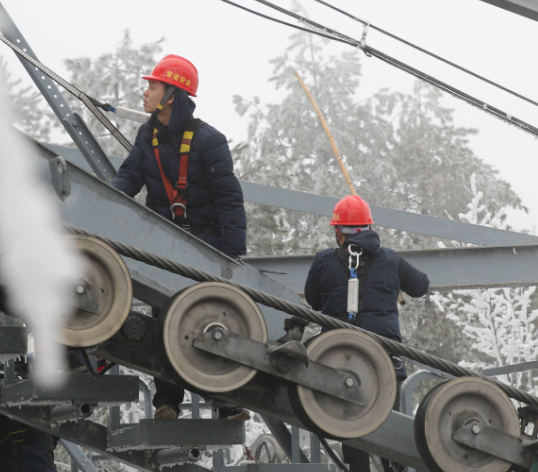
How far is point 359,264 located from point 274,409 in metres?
1.16

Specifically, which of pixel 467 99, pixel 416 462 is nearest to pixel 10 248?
pixel 416 462

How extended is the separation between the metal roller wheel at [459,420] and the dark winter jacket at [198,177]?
1515mm

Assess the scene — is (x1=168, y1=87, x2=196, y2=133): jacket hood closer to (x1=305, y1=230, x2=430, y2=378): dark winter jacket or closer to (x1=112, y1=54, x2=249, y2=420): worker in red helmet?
(x1=112, y1=54, x2=249, y2=420): worker in red helmet

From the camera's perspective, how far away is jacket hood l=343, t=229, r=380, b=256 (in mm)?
5602

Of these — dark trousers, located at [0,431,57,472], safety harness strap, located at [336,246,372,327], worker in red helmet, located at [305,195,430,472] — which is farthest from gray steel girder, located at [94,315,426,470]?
dark trousers, located at [0,431,57,472]

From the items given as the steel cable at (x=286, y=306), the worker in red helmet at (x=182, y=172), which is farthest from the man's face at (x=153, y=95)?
the steel cable at (x=286, y=306)

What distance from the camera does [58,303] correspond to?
420 cm

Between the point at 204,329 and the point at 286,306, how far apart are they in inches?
16.6

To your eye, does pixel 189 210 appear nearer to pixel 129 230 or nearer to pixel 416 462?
pixel 129 230

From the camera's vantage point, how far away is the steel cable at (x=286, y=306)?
14.2ft

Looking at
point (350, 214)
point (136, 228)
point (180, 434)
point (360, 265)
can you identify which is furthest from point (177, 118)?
point (180, 434)

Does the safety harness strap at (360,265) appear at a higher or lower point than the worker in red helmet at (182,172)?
lower

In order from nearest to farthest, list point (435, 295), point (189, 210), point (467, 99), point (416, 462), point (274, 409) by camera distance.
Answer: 1. point (274, 409)
2. point (416, 462)
3. point (189, 210)
4. point (467, 99)
5. point (435, 295)

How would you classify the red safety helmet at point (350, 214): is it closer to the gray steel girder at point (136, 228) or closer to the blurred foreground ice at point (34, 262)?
the gray steel girder at point (136, 228)
